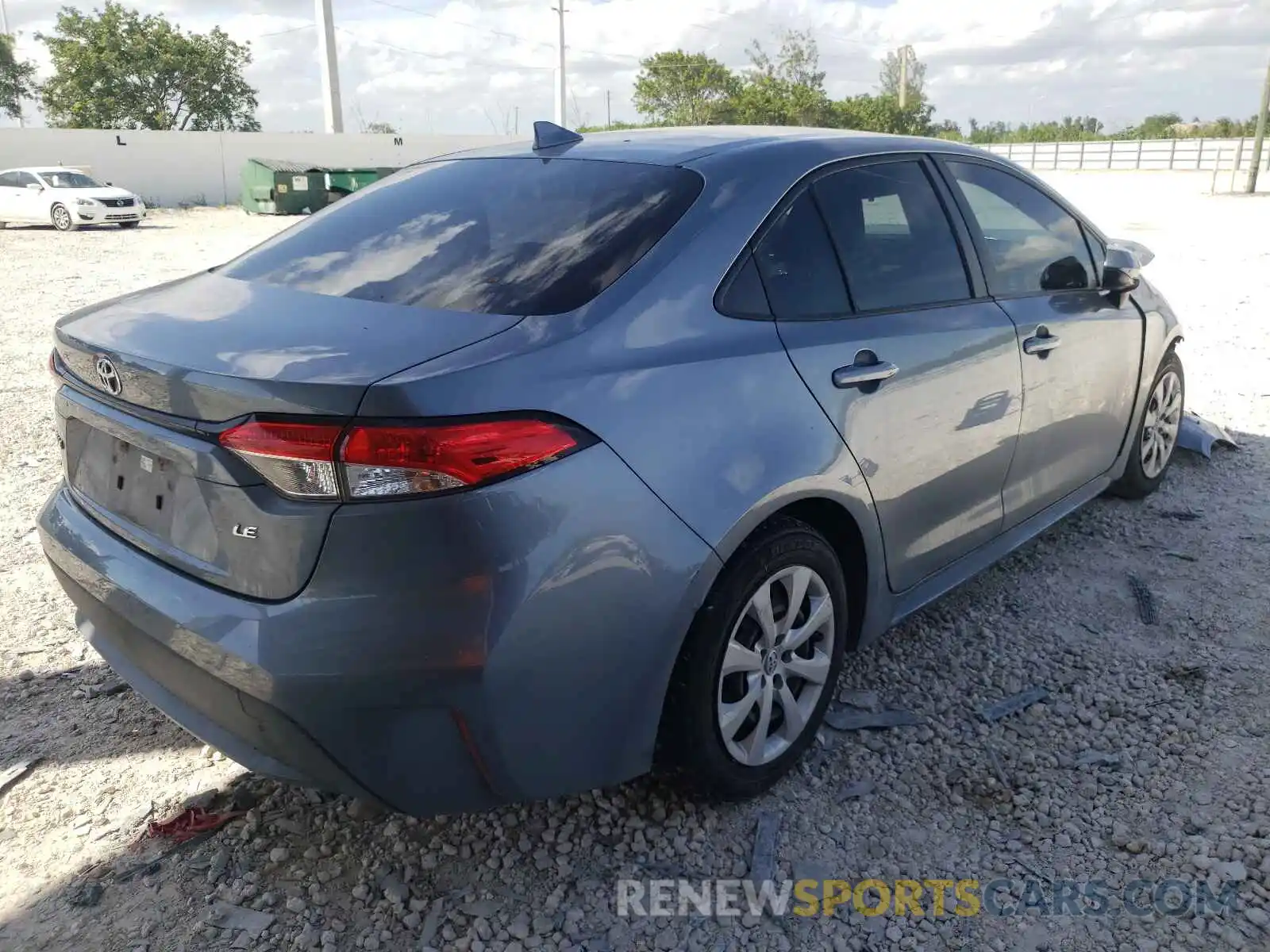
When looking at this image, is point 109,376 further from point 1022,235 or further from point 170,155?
point 170,155

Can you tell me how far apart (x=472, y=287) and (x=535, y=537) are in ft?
2.37

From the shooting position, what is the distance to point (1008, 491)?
3451 mm

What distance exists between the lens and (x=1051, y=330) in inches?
139

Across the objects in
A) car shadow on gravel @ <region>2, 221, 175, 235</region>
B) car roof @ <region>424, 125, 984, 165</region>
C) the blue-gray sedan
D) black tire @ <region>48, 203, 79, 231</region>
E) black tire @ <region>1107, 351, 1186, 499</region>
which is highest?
car roof @ <region>424, 125, 984, 165</region>

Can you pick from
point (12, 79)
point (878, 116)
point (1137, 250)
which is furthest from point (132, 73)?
point (1137, 250)

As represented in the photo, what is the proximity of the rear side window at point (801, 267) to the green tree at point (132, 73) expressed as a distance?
51023mm

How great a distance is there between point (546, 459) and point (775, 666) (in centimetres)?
100

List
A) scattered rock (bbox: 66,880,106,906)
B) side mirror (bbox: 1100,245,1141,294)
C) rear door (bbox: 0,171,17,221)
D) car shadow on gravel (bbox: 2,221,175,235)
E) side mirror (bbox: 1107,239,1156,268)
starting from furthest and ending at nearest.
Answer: rear door (bbox: 0,171,17,221) < car shadow on gravel (bbox: 2,221,175,235) < side mirror (bbox: 1107,239,1156,268) < side mirror (bbox: 1100,245,1141,294) < scattered rock (bbox: 66,880,106,906)

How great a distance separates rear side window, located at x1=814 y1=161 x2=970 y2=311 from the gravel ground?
1284mm

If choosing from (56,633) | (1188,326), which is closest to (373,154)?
(1188,326)

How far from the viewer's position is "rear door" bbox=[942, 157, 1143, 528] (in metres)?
3.43

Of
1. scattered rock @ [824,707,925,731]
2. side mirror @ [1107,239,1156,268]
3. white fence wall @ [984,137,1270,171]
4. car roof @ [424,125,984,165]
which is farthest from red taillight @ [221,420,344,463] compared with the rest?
white fence wall @ [984,137,1270,171]

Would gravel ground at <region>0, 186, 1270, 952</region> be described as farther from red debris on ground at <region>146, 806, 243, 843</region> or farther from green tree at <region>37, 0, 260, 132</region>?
green tree at <region>37, 0, 260, 132</region>

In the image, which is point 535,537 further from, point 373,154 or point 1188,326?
point 373,154
